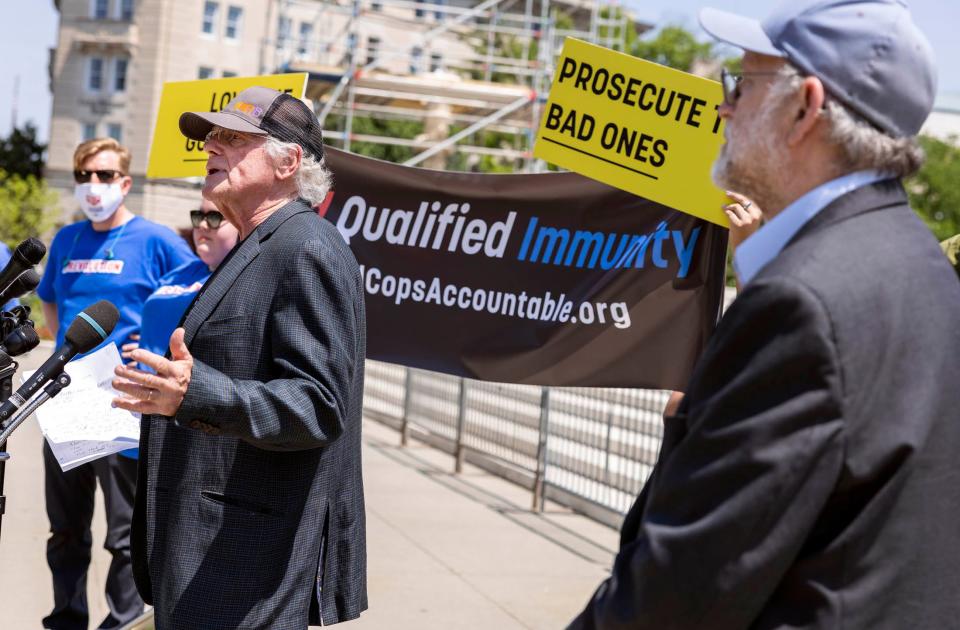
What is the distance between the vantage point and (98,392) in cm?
406

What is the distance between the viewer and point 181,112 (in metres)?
5.45

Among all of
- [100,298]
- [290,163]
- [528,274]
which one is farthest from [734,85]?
[100,298]

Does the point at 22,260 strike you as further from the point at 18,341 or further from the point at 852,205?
the point at 852,205

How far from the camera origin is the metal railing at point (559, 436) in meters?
8.20

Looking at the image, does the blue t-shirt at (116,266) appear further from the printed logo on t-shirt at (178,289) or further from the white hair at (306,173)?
the white hair at (306,173)

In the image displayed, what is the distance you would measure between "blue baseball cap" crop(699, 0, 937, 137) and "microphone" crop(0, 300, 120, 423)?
1.99 meters

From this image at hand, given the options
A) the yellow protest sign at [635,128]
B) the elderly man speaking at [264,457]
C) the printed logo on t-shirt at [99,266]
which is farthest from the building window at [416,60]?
the elderly man speaking at [264,457]

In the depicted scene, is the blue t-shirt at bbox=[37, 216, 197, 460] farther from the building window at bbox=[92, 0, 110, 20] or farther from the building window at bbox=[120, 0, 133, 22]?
the building window at bbox=[92, 0, 110, 20]

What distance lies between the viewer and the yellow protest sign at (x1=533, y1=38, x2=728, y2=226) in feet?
15.8

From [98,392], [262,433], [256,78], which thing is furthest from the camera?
[256,78]

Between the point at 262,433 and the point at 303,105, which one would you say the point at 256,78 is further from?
the point at 262,433

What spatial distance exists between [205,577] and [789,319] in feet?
6.07

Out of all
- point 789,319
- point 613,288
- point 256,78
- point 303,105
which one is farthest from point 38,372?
point 613,288

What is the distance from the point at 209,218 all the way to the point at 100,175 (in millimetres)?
616
